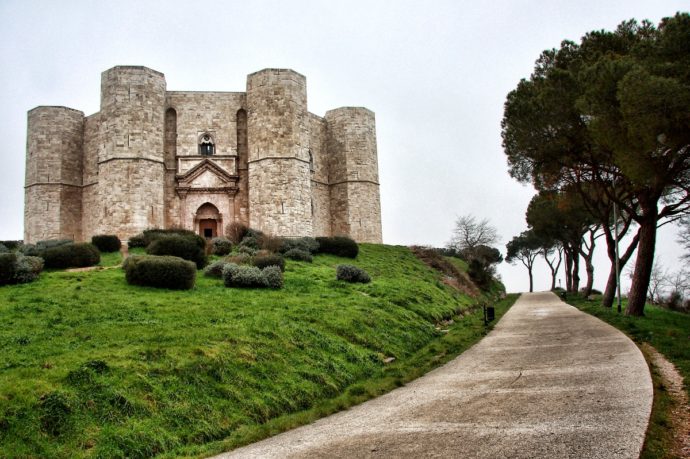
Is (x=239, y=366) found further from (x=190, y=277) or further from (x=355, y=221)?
(x=355, y=221)

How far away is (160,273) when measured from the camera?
1501 centimetres

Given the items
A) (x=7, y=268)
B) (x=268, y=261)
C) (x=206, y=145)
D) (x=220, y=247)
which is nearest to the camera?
(x=7, y=268)

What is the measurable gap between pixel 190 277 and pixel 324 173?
24199 mm

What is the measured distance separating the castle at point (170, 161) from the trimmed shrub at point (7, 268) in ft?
49.6

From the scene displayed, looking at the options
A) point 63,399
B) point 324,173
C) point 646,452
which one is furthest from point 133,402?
A: point 324,173

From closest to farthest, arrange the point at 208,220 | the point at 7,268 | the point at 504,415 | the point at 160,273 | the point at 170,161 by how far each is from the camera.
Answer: the point at 504,415 < the point at 7,268 < the point at 160,273 < the point at 170,161 < the point at 208,220

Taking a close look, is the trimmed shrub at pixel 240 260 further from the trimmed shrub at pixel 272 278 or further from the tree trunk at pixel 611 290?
the tree trunk at pixel 611 290

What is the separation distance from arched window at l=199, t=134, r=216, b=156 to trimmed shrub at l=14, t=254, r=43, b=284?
61.7 feet

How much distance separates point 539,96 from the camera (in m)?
19.4

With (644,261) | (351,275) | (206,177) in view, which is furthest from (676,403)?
(206,177)

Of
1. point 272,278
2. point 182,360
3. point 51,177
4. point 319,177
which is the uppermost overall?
point 319,177

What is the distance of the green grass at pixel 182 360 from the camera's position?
6.95 metres

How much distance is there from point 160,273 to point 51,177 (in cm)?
2306

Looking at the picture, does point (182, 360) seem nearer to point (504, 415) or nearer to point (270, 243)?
point (504, 415)
